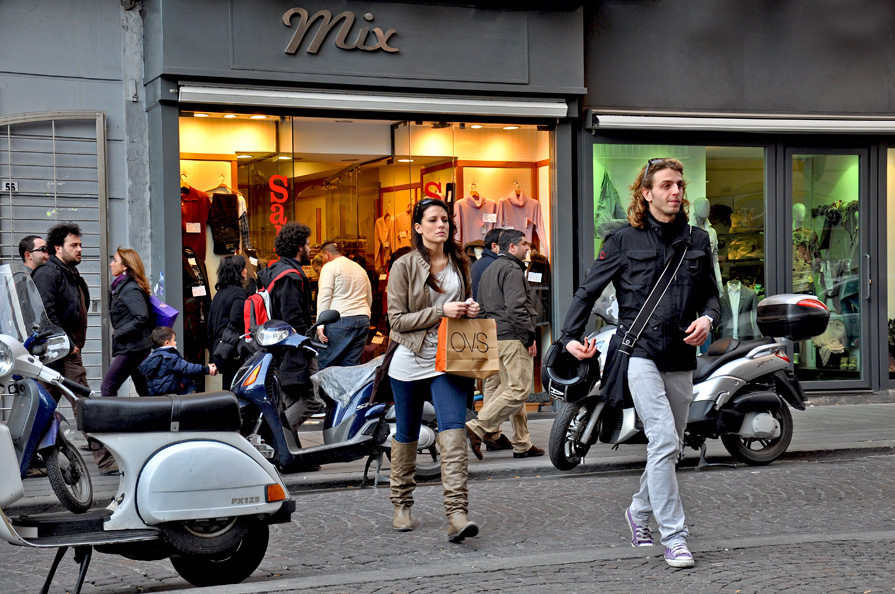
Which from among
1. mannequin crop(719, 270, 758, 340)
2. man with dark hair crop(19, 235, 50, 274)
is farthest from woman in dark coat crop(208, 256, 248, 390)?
mannequin crop(719, 270, 758, 340)

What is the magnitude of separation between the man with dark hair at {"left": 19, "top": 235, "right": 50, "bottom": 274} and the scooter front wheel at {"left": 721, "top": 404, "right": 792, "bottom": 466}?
19.4 feet

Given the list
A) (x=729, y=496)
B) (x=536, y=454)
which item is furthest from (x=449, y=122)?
(x=729, y=496)

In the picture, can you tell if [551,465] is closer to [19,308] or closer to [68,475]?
[68,475]

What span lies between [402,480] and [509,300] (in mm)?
3039

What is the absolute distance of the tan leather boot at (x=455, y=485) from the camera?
561 cm

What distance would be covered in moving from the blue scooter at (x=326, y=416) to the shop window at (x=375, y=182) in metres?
3.64

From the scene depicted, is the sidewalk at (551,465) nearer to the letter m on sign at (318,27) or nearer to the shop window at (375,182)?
the shop window at (375,182)

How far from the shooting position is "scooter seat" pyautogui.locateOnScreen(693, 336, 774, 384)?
8.38m

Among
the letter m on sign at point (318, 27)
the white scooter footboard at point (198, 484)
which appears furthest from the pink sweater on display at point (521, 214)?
the white scooter footboard at point (198, 484)

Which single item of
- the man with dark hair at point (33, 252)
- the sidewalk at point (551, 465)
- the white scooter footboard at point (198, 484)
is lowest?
the sidewalk at point (551, 465)

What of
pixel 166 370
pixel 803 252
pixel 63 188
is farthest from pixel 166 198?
pixel 803 252

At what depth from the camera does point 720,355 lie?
845 centimetres

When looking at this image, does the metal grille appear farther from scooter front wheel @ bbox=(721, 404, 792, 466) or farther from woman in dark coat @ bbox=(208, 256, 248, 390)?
scooter front wheel @ bbox=(721, 404, 792, 466)

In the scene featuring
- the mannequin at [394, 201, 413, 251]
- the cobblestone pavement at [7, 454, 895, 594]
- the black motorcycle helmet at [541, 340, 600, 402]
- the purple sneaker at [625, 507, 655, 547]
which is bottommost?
the cobblestone pavement at [7, 454, 895, 594]
